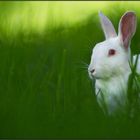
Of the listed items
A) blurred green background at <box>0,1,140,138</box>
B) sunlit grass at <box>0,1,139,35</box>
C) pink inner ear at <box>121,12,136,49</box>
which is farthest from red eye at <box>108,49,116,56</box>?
sunlit grass at <box>0,1,139,35</box>

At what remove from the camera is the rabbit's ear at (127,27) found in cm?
545

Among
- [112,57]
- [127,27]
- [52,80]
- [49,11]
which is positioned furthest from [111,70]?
[49,11]

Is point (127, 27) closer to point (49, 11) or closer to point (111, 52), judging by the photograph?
point (111, 52)

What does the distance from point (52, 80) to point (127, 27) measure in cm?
81

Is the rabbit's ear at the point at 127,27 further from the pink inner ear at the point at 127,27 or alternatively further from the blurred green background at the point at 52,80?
the blurred green background at the point at 52,80

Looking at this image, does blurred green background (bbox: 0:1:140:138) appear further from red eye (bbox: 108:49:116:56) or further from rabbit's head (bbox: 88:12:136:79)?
red eye (bbox: 108:49:116:56)

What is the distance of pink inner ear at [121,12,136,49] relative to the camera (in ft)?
17.9

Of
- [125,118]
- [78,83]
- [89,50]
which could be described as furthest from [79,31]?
[125,118]

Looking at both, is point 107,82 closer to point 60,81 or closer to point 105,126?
point 60,81

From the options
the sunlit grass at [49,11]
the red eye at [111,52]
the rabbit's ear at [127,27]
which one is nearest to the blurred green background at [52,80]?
the sunlit grass at [49,11]

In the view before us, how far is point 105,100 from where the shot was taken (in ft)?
17.2

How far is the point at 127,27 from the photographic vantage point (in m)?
→ 5.54

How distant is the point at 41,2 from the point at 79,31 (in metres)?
1.87

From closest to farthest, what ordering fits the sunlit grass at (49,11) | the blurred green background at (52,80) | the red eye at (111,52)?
the blurred green background at (52,80) → the red eye at (111,52) → the sunlit grass at (49,11)
